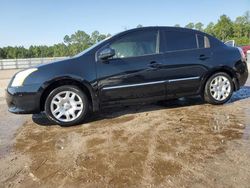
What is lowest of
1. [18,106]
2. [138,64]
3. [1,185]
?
[1,185]

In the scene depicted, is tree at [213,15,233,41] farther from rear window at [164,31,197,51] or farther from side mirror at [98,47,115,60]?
side mirror at [98,47,115,60]

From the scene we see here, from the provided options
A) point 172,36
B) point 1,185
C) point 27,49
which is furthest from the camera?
point 27,49

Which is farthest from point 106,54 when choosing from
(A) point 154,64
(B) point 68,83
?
(A) point 154,64

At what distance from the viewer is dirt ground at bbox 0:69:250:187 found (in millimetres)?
3016

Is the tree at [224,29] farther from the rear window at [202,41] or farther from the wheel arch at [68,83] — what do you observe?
the wheel arch at [68,83]

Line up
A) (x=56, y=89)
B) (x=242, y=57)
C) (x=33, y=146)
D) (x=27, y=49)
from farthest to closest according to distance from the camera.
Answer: (x=27, y=49) → (x=242, y=57) → (x=56, y=89) → (x=33, y=146)

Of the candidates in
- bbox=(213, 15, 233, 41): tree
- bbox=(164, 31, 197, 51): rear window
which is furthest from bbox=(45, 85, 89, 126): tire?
bbox=(213, 15, 233, 41): tree

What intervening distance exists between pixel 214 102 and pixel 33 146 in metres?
3.63

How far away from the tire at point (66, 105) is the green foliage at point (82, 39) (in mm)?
50263

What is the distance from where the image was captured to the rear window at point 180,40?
568 cm

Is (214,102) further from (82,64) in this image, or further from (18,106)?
(18,106)

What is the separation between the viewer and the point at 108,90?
204 inches

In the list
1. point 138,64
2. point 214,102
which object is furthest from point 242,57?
point 138,64

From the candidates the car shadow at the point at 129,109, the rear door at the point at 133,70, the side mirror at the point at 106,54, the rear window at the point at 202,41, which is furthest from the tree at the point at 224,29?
the side mirror at the point at 106,54
